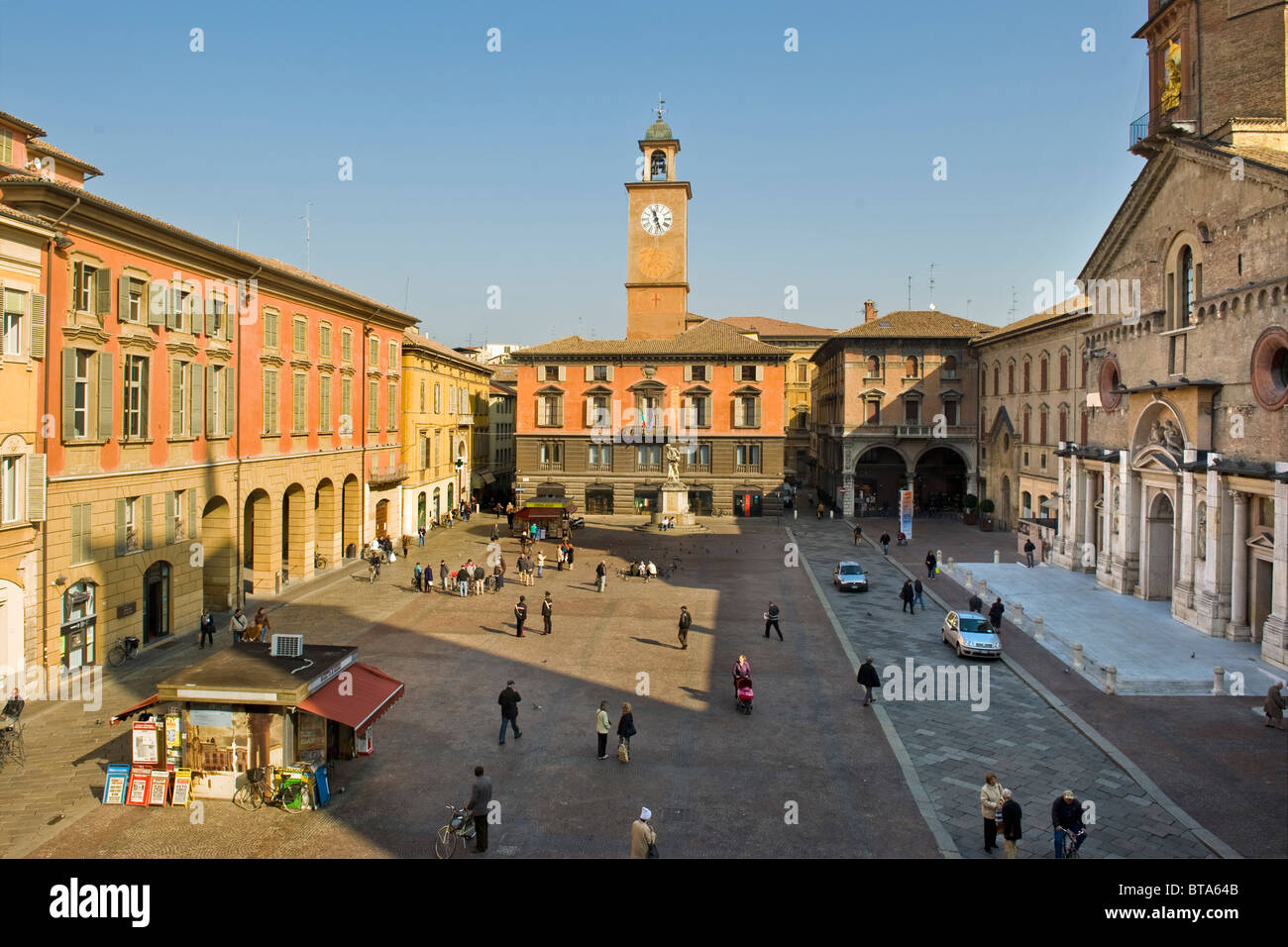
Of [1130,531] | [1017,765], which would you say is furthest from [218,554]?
[1130,531]

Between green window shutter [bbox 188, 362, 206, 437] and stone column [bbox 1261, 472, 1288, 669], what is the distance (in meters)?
34.4

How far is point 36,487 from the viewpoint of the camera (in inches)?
831

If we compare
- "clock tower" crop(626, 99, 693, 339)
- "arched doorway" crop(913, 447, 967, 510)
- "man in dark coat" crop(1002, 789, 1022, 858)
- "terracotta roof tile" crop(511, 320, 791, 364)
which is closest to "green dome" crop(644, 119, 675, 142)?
"clock tower" crop(626, 99, 693, 339)

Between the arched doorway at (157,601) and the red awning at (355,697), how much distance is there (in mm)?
12873

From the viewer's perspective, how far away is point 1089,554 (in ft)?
129

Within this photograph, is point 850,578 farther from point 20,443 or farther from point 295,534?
point 20,443

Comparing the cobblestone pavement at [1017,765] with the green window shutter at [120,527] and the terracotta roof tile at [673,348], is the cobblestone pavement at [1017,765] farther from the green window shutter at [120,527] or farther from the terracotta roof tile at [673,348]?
the terracotta roof tile at [673,348]

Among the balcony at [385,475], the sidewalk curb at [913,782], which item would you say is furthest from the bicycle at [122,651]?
the sidewalk curb at [913,782]

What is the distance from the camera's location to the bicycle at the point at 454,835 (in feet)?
43.8

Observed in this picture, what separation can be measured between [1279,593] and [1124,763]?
452 inches
